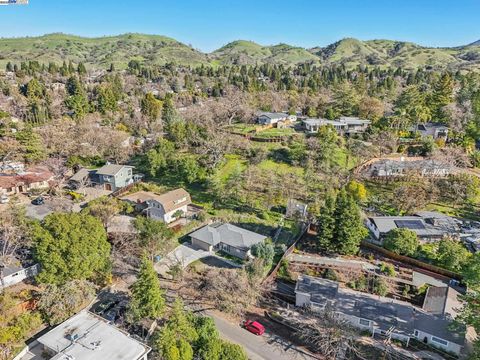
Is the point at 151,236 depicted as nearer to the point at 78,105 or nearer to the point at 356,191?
the point at 356,191

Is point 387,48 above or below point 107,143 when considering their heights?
above

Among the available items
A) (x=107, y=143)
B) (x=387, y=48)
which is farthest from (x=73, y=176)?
(x=387, y=48)

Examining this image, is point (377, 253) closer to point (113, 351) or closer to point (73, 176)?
point (113, 351)

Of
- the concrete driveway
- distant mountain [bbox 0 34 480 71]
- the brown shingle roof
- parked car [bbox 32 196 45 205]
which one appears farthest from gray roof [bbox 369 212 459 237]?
distant mountain [bbox 0 34 480 71]

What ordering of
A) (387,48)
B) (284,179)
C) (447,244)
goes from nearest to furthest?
(447,244)
(284,179)
(387,48)

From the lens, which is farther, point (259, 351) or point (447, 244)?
point (447, 244)

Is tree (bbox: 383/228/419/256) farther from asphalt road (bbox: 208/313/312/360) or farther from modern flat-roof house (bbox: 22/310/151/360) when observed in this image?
modern flat-roof house (bbox: 22/310/151/360)
